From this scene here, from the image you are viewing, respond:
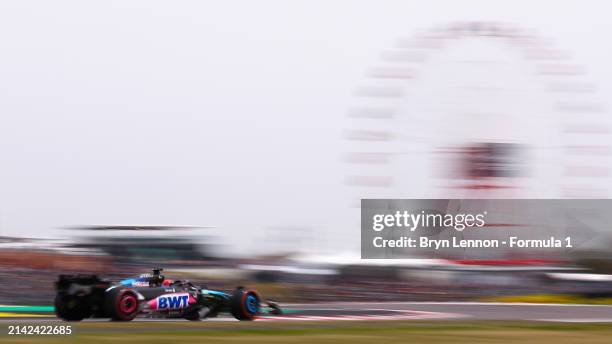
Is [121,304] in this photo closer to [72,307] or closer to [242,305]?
[72,307]

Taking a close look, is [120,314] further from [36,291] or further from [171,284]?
[36,291]

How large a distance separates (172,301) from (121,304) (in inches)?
40.6

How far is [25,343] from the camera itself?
35.5 feet

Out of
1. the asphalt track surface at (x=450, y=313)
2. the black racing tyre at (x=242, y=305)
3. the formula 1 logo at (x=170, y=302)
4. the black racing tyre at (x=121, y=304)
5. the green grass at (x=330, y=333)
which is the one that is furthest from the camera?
the asphalt track surface at (x=450, y=313)

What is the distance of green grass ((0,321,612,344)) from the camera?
11.5m

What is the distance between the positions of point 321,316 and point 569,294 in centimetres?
1336

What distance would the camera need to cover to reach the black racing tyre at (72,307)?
44.7 ft

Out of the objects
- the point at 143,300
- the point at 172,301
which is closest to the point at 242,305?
the point at 172,301

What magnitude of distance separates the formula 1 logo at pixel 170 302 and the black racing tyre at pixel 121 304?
1.15ft

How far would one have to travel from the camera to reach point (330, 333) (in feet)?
41.0

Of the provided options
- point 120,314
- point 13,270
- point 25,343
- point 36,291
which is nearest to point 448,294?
point 36,291

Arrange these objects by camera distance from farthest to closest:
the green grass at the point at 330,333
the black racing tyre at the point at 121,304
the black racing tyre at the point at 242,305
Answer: the black racing tyre at the point at 242,305, the black racing tyre at the point at 121,304, the green grass at the point at 330,333

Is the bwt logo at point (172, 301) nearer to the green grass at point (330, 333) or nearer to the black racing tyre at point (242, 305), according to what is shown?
the green grass at point (330, 333)

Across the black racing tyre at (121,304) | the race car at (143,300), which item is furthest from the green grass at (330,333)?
the race car at (143,300)
